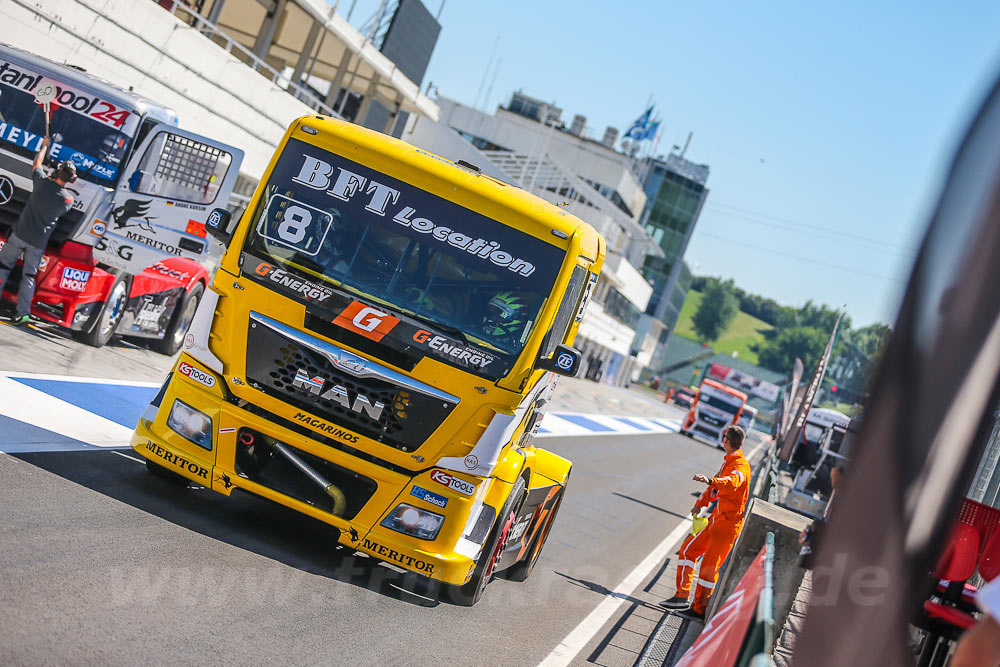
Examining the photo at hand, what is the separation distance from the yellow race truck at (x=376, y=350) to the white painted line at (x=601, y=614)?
802mm

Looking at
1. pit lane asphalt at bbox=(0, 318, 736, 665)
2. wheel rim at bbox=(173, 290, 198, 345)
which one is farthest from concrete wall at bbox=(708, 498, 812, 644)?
wheel rim at bbox=(173, 290, 198, 345)

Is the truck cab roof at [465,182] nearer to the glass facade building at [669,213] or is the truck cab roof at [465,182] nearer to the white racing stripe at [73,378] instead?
the white racing stripe at [73,378]

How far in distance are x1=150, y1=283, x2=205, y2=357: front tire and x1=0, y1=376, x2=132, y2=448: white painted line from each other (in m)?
5.65

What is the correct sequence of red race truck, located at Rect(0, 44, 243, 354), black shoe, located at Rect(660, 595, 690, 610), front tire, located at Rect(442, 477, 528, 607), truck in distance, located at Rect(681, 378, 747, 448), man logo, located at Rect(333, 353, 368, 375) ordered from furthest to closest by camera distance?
truck in distance, located at Rect(681, 378, 747, 448), red race truck, located at Rect(0, 44, 243, 354), black shoe, located at Rect(660, 595, 690, 610), front tire, located at Rect(442, 477, 528, 607), man logo, located at Rect(333, 353, 368, 375)

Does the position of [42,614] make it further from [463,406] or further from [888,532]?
[888,532]

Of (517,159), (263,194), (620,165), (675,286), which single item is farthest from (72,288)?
(675,286)

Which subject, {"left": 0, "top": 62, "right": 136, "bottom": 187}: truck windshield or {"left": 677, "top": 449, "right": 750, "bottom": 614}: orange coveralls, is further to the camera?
{"left": 0, "top": 62, "right": 136, "bottom": 187}: truck windshield

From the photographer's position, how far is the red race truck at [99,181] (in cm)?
1299

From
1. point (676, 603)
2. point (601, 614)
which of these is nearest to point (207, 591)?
point (601, 614)

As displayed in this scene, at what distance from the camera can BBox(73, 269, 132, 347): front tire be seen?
1357 cm

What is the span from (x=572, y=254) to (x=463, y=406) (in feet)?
4.40

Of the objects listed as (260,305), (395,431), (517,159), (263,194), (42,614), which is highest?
(517,159)

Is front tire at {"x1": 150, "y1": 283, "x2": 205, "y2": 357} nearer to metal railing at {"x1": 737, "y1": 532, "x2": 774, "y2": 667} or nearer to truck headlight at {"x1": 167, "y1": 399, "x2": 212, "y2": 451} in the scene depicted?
truck headlight at {"x1": 167, "y1": 399, "x2": 212, "y2": 451}

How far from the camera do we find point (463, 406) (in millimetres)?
7387
